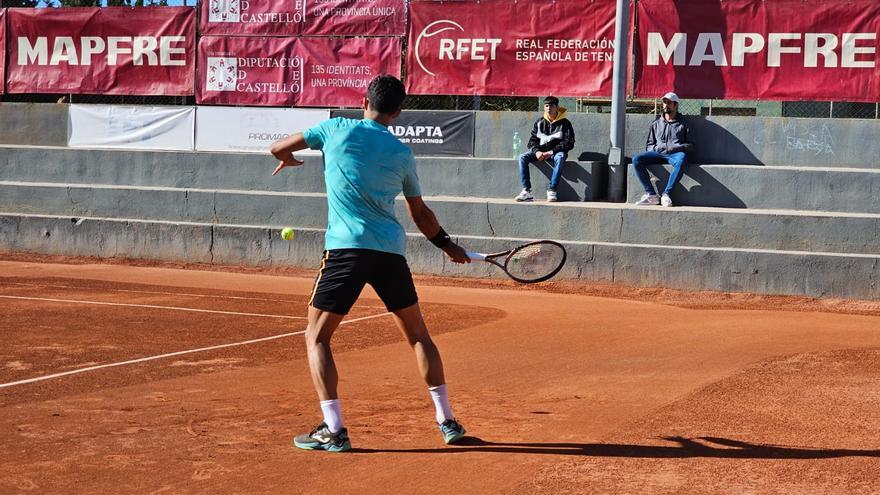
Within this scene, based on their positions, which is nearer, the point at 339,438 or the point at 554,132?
the point at 339,438

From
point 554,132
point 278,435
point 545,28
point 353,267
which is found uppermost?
point 545,28

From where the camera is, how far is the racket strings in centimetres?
805

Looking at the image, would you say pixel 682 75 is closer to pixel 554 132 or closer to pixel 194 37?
pixel 554 132

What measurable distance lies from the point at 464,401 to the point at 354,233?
6.47 ft

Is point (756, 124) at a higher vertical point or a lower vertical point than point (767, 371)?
higher

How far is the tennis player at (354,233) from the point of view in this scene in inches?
248

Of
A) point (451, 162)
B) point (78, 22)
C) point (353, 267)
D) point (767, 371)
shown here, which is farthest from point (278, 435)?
point (78, 22)

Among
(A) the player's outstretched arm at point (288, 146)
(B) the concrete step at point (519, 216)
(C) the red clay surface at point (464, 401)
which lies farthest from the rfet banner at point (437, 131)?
(A) the player's outstretched arm at point (288, 146)

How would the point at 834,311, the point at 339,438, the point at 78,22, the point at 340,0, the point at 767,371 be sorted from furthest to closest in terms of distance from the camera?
the point at 78,22
the point at 340,0
the point at 834,311
the point at 767,371
the point at 339,438

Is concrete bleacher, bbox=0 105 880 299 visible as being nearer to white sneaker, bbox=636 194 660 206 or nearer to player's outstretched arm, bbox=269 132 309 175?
white sneaker, bbox=636 194 660 206

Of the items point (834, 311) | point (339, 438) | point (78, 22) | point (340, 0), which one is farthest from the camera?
point (78, 22)

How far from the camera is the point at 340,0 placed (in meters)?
19.0

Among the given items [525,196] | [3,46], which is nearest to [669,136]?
[525,196]

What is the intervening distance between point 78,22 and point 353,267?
16217 mm
